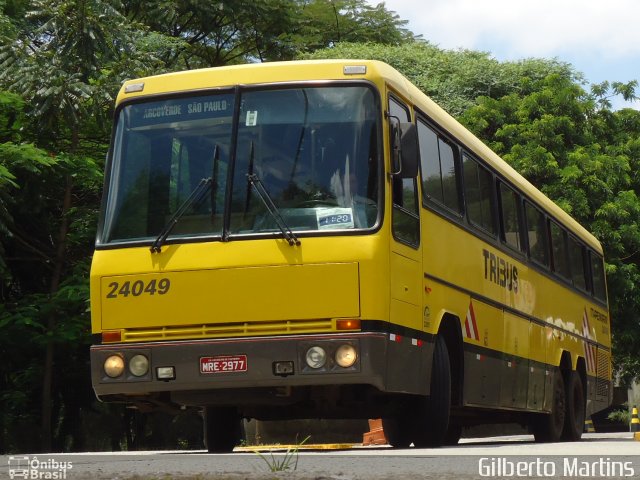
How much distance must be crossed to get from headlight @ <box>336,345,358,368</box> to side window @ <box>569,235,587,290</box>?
1047cm

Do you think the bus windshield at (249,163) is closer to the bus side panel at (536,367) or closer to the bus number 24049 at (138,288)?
the bus number 24049 at (138,288)

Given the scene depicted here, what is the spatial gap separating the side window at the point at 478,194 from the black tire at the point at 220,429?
319 centimetres

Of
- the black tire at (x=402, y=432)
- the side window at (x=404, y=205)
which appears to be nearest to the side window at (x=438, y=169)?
the side window at (x=404, y=205)

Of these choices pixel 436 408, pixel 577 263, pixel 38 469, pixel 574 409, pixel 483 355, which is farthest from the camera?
pixel 577 263

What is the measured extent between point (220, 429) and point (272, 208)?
3166 millimetres

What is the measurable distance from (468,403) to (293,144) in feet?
12.0

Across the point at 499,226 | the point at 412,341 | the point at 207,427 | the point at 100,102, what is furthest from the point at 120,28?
the point at 412,341

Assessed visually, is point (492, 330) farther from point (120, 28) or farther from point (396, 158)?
point (120, 28)

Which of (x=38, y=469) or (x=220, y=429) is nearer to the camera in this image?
(x=38, y=469)

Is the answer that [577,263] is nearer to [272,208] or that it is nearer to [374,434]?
[374,434]

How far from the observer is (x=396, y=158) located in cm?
1138

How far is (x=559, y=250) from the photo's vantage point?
19719 mm

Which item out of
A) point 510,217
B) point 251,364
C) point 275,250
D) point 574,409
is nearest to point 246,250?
point 275,250

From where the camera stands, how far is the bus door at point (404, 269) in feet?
36.9
